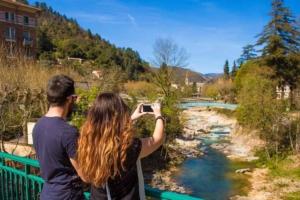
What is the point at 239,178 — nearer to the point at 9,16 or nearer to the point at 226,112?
the point at 226,112

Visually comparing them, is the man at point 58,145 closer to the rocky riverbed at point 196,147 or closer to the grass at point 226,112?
the rocky riverbed at point 196,147

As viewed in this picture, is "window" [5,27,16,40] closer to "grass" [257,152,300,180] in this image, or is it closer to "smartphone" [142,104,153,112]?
"grass" [257,152,300,180]

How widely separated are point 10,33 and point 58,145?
34531 mm

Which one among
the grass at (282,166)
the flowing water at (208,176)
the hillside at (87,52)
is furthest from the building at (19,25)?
the grass at (282,166)

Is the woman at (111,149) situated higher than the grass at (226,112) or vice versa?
the woman at (111,149)

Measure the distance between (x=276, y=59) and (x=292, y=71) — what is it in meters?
2.00

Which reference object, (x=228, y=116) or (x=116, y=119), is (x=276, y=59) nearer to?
(x=228, y=116)

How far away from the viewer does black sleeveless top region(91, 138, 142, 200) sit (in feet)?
7.10

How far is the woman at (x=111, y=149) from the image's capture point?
2.13 metres

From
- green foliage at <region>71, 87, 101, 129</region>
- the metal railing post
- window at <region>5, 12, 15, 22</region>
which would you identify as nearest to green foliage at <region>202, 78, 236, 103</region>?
window at <region>5, 12, 15, 22</region>

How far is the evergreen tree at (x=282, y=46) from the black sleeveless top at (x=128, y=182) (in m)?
33.7

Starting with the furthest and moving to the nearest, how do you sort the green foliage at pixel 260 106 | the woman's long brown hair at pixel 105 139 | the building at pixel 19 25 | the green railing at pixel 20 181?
the building at pixel 19 25 → the green foliage at pixel 260 106 → the green railing at pixel 20 181 → the woman's long brown hair at pixel 105 139

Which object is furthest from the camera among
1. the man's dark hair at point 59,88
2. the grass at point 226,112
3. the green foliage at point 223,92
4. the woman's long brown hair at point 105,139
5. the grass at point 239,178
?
the green foliage at point 223,92

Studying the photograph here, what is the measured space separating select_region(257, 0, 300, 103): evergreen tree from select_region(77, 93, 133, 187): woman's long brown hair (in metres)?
33.7
